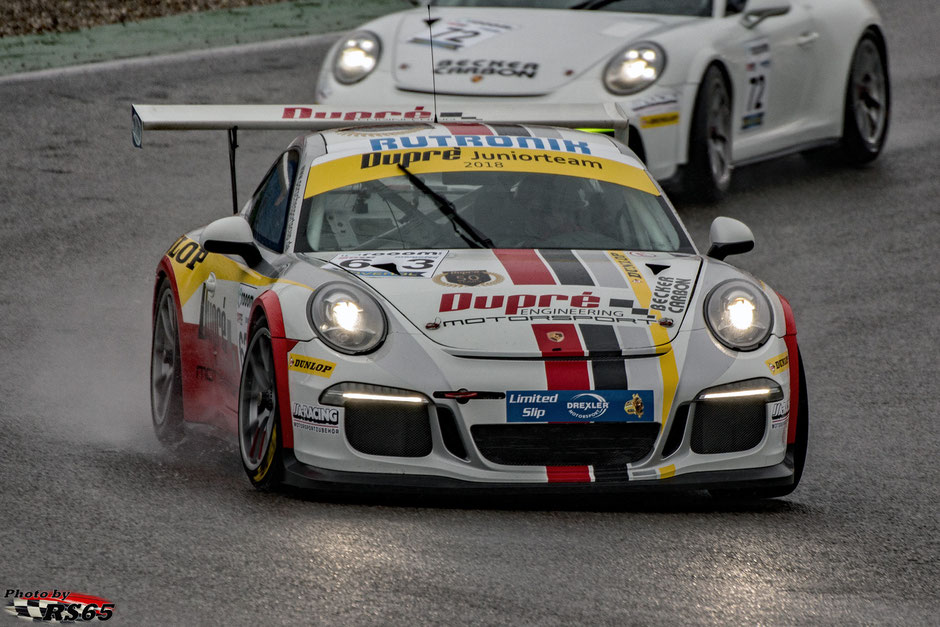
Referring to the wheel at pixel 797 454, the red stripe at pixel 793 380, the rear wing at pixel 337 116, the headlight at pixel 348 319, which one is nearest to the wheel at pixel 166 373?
the rear wing at pixel 337 116

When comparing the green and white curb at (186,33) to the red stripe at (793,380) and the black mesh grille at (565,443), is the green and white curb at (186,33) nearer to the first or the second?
the red stripe at (793,380)

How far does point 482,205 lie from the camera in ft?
22.3

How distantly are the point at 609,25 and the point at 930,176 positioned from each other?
318cm

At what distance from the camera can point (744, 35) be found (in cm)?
1143

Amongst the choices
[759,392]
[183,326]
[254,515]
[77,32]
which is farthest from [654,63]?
[77,32]

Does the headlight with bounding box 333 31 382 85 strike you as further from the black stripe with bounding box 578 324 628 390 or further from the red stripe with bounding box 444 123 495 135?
the black stripe with bounding box 578 324 628 390

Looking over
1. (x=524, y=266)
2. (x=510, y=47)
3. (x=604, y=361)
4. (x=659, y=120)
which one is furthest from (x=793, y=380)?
(x=510, y=47)

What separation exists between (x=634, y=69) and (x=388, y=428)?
5.48 metres

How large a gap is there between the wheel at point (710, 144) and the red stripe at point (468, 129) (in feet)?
12.0

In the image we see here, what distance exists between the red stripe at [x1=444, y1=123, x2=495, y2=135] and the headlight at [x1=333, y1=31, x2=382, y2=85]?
12.2 feet

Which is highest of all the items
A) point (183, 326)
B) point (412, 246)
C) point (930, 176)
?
point (412, 246)

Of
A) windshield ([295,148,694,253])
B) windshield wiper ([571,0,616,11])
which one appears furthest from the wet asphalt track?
windshield wiper ([571,0,616,11])

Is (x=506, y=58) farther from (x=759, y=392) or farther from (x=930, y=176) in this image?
(x=759, y=392)

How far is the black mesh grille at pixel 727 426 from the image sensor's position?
227 inches
